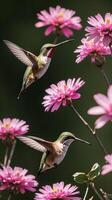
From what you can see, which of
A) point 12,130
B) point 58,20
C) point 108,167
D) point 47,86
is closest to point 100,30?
point 58,20

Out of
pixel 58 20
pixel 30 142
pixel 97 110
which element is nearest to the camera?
pixel 97 110

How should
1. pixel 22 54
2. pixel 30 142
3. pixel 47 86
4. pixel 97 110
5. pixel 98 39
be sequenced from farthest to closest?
1. pixel 47 86
2. pixel 22 54
3. pixel 98 39
4. pixel 30 142
5. pixel 97 110

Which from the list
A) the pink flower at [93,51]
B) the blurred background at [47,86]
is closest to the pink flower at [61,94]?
the pink flower at [93,51]

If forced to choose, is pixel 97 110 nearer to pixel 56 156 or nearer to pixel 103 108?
pixel 103 108

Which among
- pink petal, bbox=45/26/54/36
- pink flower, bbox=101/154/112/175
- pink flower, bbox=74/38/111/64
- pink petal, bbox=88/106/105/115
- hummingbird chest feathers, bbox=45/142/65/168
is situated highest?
pink petal, bbox=45/26/54/36

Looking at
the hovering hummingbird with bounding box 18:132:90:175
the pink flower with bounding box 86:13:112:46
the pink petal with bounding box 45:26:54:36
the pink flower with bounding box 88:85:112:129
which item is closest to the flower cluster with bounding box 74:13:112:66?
the pink flower with bounding box 86:13:112:46

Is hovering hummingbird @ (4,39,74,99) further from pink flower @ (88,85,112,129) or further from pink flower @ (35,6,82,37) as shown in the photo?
pink flower @ (88,85,112,129)

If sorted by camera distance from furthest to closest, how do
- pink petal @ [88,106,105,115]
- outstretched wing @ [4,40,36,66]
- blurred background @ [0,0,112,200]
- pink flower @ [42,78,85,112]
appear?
blurred background @ [0,0,112,200] → outstretched wing @ [4,40,36,66] → pink flower @ [42,78,85,112] → pink petal @ [88,106,105,115]

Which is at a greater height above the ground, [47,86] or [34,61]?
[47,86]
